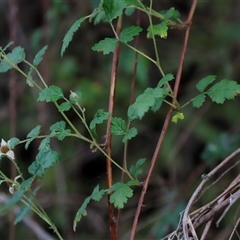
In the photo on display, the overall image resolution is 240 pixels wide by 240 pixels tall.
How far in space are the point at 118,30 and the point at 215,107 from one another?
133 cm

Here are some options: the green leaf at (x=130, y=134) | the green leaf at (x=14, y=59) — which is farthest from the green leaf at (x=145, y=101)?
the green leaf at (x=14, y=59)

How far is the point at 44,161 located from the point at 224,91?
330mm

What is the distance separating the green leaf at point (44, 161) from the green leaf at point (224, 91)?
0.29 meters

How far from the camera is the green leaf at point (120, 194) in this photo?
888 millimetres

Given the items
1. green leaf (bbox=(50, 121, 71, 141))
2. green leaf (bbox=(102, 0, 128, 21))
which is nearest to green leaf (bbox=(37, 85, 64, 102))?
green leaf (bbox=(50, 121, 71, 141))

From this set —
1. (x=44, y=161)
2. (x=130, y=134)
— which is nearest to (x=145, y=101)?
(x=130, y=134)

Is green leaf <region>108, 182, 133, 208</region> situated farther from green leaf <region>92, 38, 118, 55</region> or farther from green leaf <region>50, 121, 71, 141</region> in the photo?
green leaf <region>92, 38, 118, 55</region>

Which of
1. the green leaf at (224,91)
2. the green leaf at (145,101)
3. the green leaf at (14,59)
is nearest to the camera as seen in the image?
the green leaf at (145,101)

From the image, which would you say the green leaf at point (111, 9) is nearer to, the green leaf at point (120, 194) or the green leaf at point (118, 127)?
the green leaf at point (118, 127)

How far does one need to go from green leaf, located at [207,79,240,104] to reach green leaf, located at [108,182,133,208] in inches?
8.2

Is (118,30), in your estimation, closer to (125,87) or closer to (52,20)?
(52,20)

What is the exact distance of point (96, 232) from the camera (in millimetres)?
2186

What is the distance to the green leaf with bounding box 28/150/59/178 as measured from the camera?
0.93 meters

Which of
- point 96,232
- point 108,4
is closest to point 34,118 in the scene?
point 96,232
